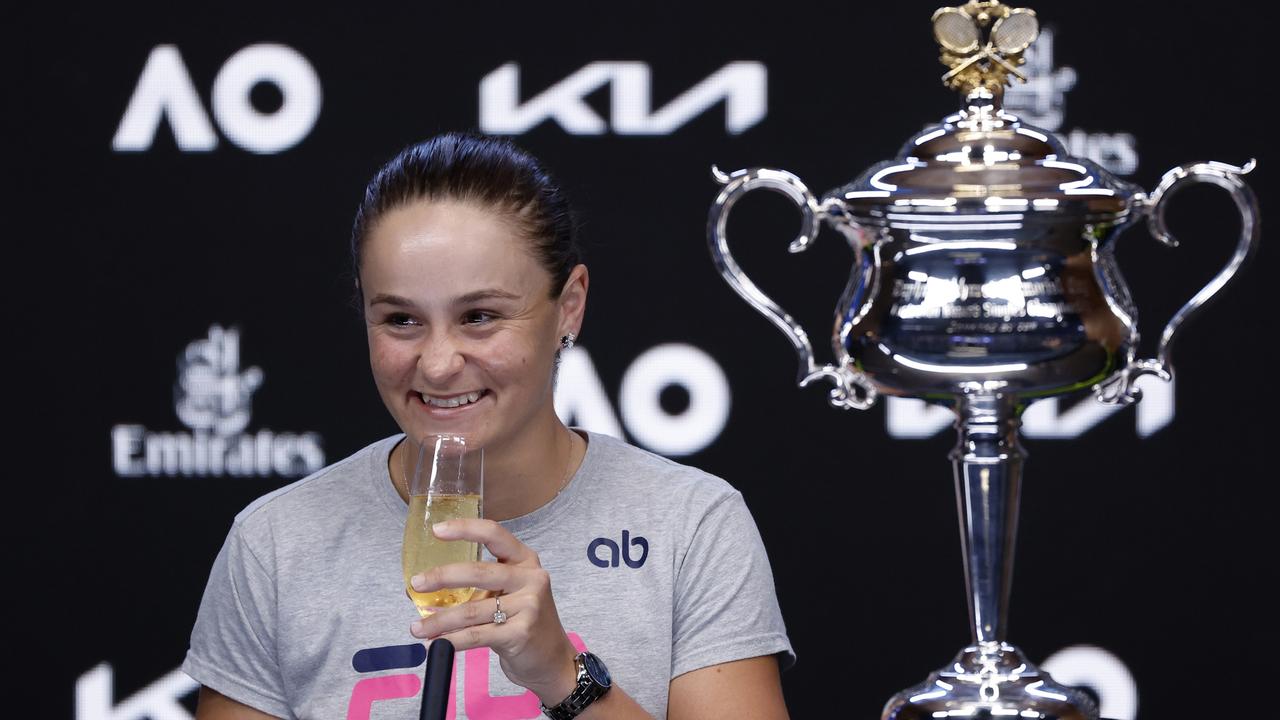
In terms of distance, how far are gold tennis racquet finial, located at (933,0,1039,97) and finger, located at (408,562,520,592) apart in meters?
0.51

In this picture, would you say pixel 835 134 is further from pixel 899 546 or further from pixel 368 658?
pixel 368 658

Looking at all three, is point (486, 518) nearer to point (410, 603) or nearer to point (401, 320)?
point (410, 603)

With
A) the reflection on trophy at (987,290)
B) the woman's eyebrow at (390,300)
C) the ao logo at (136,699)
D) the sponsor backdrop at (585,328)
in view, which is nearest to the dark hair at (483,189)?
the woman's eyebrow at (390,300)

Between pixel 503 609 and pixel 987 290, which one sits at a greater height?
pixel 987 290

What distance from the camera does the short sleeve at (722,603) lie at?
5.85 feet

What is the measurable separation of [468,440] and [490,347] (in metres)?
0.14

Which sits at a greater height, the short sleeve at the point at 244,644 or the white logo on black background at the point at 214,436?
the white logo on black background at the point at 214,436

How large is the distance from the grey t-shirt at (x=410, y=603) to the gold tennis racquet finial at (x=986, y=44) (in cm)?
71

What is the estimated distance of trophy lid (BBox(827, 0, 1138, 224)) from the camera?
1.21 meters

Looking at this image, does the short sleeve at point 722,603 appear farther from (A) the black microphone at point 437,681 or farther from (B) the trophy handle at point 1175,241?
(B) the trophy handle at point 1175,241

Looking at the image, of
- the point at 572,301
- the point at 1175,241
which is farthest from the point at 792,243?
the point at 572,301

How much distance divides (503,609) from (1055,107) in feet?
5.62

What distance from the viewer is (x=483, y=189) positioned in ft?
5.58

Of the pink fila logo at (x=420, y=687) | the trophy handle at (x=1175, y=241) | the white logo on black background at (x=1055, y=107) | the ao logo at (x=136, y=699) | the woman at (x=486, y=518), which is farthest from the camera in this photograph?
the ao logo at (x=136, y=699)
